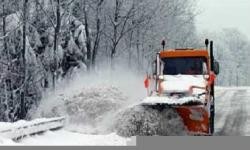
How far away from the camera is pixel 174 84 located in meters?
15.5

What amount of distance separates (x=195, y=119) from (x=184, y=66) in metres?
2.42

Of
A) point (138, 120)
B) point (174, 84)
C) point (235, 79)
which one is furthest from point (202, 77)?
point (235, 79)

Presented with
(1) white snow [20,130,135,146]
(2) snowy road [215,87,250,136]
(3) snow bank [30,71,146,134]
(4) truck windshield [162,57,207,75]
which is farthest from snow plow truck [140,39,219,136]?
(1) white snow [20,130,135,146]

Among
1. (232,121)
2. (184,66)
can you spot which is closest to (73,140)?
(184,66)

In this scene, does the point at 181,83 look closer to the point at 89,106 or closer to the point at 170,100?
the point at 170,100

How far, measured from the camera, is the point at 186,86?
50.2 ft

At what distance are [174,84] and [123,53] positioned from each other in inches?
1073

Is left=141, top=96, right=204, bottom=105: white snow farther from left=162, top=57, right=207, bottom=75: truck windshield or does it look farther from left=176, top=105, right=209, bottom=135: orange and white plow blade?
left=162, top=57, right=207, bottom=75: truck windshield

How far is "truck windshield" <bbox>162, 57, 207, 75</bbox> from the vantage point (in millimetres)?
16500

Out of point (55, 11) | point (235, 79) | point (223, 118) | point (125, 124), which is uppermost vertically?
point (55, 11)

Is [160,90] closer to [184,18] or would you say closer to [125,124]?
[125,124]

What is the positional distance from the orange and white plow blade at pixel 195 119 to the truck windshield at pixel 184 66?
2.14 meters

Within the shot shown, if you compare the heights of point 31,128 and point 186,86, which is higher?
point 186,86

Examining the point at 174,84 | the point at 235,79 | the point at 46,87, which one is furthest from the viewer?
the point at 235,79
